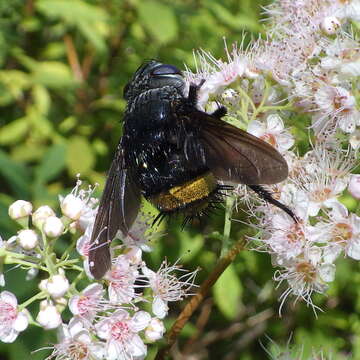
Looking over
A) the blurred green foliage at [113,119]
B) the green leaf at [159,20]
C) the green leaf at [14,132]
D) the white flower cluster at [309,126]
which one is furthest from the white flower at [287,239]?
the green leaf at [14,132]

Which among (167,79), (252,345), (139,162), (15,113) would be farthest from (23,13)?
(252,345)

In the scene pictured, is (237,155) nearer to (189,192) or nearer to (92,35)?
(189,192)

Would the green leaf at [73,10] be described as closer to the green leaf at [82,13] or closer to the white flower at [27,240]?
the green leaf at [82,13]

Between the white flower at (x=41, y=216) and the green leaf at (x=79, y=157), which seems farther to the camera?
the green leaf at (x=79, y=157)

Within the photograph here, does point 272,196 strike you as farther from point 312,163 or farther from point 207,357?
point 207,357

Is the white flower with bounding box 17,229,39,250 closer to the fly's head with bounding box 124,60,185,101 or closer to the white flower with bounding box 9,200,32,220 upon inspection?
the white flower with bounding box 9,200,32,220

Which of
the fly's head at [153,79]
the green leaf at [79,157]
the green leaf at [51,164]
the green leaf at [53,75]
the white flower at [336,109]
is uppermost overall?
the fly's head at [153,79]

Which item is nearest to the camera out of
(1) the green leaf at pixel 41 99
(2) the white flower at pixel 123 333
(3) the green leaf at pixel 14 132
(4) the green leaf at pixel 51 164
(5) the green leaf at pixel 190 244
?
(2) the white flower at pixel 123 333

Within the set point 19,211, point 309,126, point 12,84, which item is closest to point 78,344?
point 19,211
